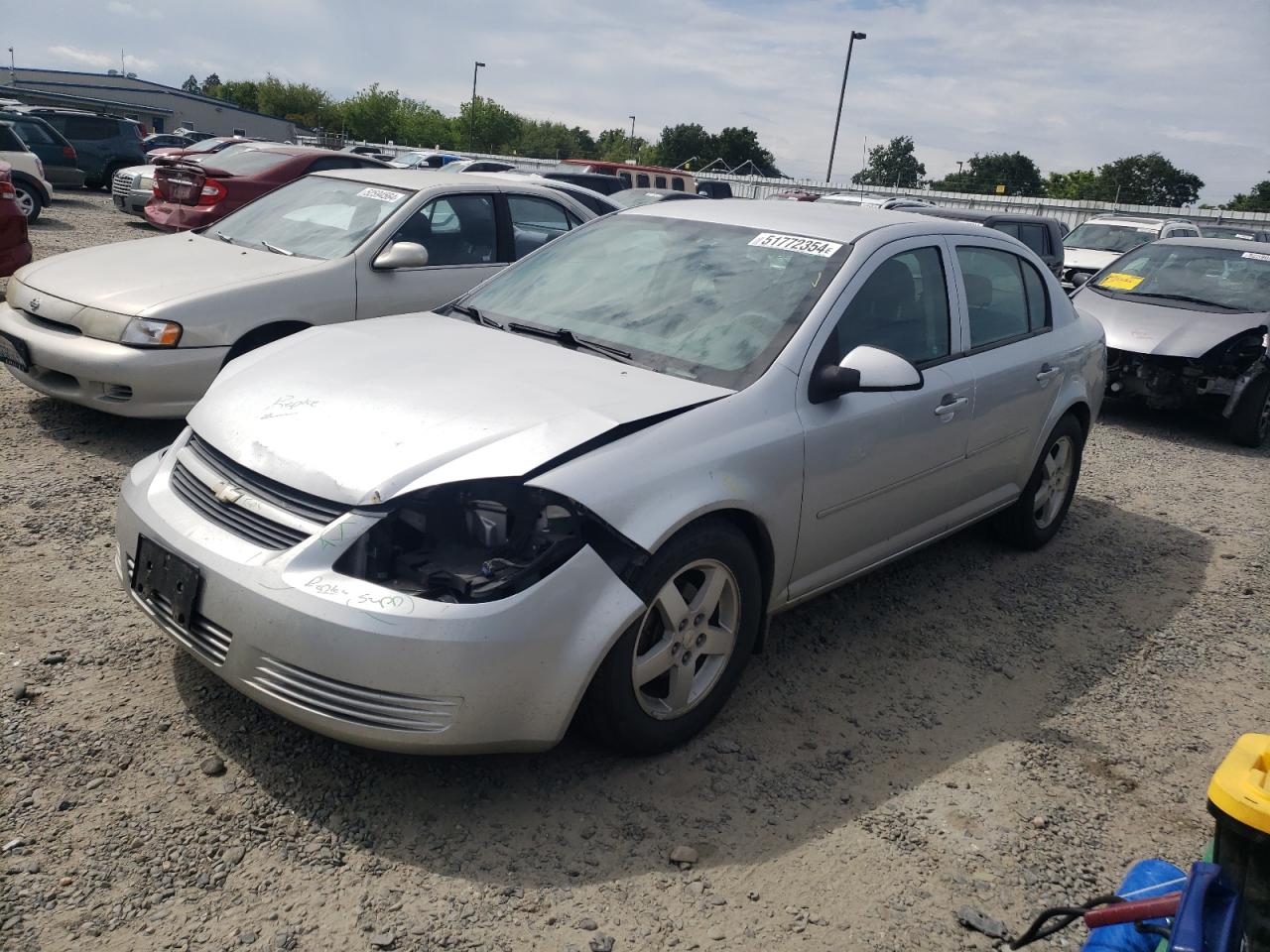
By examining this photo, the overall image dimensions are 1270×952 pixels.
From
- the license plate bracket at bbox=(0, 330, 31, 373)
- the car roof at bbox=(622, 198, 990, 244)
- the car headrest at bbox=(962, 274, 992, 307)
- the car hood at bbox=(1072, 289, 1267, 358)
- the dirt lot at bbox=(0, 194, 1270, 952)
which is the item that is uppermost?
the car roof at bbox=(622, 198, 990, 244)

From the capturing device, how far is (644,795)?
3.02m

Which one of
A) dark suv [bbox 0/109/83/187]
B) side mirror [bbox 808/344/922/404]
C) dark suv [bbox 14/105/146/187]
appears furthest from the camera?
dark suv [bbox 14/105/146/187]

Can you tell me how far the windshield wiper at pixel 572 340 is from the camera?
3601mm

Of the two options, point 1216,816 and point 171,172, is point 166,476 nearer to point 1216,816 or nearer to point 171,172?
point 1216,816

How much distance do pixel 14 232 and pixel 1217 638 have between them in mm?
9117

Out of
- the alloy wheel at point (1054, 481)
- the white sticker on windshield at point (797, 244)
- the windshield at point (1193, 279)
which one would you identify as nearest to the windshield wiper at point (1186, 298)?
the windshield at point (1193, 279)

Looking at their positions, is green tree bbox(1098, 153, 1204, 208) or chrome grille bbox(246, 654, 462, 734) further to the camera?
green tree bbox(1098, 153, 1204, 208)

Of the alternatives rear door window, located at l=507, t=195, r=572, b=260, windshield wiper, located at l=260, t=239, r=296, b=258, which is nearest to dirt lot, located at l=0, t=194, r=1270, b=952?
windshield wiper, located at l=260, t=239, r=296, b=258

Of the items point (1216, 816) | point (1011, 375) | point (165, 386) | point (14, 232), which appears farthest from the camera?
point (14, 232)

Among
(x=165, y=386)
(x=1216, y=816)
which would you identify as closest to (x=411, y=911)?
(x=1216, y=816)

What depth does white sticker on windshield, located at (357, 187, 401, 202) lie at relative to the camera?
645 centimetres

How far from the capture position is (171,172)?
Answer: 10.1m

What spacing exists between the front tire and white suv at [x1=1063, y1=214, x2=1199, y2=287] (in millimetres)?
14288

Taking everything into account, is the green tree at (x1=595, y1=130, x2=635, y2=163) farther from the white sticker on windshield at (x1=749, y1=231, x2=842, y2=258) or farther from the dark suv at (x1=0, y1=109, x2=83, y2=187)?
the white sticker on windshield at (x1=749, y1=231, x2=842, y2=258)
